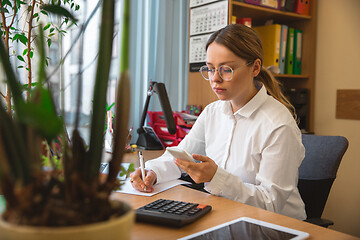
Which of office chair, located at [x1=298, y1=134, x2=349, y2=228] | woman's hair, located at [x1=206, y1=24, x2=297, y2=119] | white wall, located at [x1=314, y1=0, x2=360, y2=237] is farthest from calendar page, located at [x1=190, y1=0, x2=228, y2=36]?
office chair, located at [x1=298, y1=134, x2=349, y2=228]

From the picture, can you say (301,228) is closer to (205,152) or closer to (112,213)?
(112,213)

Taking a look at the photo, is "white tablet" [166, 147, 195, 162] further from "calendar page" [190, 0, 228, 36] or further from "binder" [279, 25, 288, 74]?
"binder" [279, 25, 288, 74]

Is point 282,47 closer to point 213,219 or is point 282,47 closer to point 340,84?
point 340,84

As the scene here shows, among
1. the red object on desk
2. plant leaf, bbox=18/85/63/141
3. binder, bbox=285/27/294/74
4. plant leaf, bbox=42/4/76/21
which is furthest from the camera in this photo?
binder, bbox=285/27/294/74

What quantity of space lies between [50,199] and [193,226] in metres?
0.49

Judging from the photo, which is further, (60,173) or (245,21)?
(245,21)

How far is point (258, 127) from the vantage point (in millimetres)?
1440

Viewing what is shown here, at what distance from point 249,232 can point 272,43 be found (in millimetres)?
1984

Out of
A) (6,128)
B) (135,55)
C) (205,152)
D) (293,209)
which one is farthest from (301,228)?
(135,55)

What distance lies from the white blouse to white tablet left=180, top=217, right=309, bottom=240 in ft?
1.01

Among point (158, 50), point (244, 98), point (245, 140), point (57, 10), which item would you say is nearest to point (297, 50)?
point (158, 50)

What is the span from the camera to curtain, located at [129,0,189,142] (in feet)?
8.46

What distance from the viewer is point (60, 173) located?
1.64ft

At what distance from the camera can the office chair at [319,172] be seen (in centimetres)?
149
